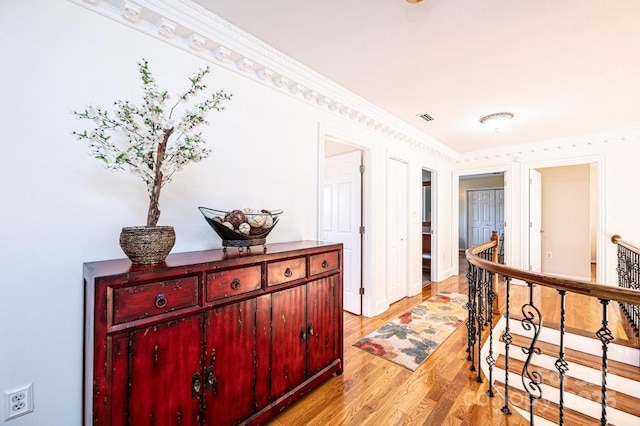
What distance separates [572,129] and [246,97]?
4.69 m

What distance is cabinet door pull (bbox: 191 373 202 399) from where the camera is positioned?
1333 millimetres

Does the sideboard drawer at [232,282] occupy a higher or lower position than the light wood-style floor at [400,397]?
higher

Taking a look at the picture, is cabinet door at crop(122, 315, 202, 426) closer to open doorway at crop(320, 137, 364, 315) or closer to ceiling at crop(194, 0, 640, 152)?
ceiling at crop(194, 0, 640, 152)

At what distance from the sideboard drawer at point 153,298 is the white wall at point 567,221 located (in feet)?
22.3

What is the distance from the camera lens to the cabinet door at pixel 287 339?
1.69m

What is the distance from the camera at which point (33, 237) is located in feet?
4.20

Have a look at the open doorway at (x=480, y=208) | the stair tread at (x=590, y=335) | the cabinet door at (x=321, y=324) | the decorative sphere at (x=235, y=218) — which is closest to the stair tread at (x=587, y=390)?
the stair tread at (x=590, y=335)

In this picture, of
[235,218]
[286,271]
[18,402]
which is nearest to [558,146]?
[286,271]

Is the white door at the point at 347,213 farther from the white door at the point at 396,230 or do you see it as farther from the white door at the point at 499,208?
the white door at the point at 499,208

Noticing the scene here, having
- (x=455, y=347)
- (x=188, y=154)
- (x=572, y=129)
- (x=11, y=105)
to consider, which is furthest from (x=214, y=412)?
(x=572, y=129)

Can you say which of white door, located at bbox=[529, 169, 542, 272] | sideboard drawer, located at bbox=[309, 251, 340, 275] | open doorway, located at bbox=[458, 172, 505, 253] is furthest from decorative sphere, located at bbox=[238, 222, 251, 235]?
open doorway, located at bbox=[458, 172, 505, 253]

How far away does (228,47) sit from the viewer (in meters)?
1.89

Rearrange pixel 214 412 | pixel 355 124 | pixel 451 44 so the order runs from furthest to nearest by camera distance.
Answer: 1. pixel 355 124
2. pixel 451 44
3. pixel 214 412

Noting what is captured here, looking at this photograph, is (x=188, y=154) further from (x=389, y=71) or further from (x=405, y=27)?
(x=389, y=71)
